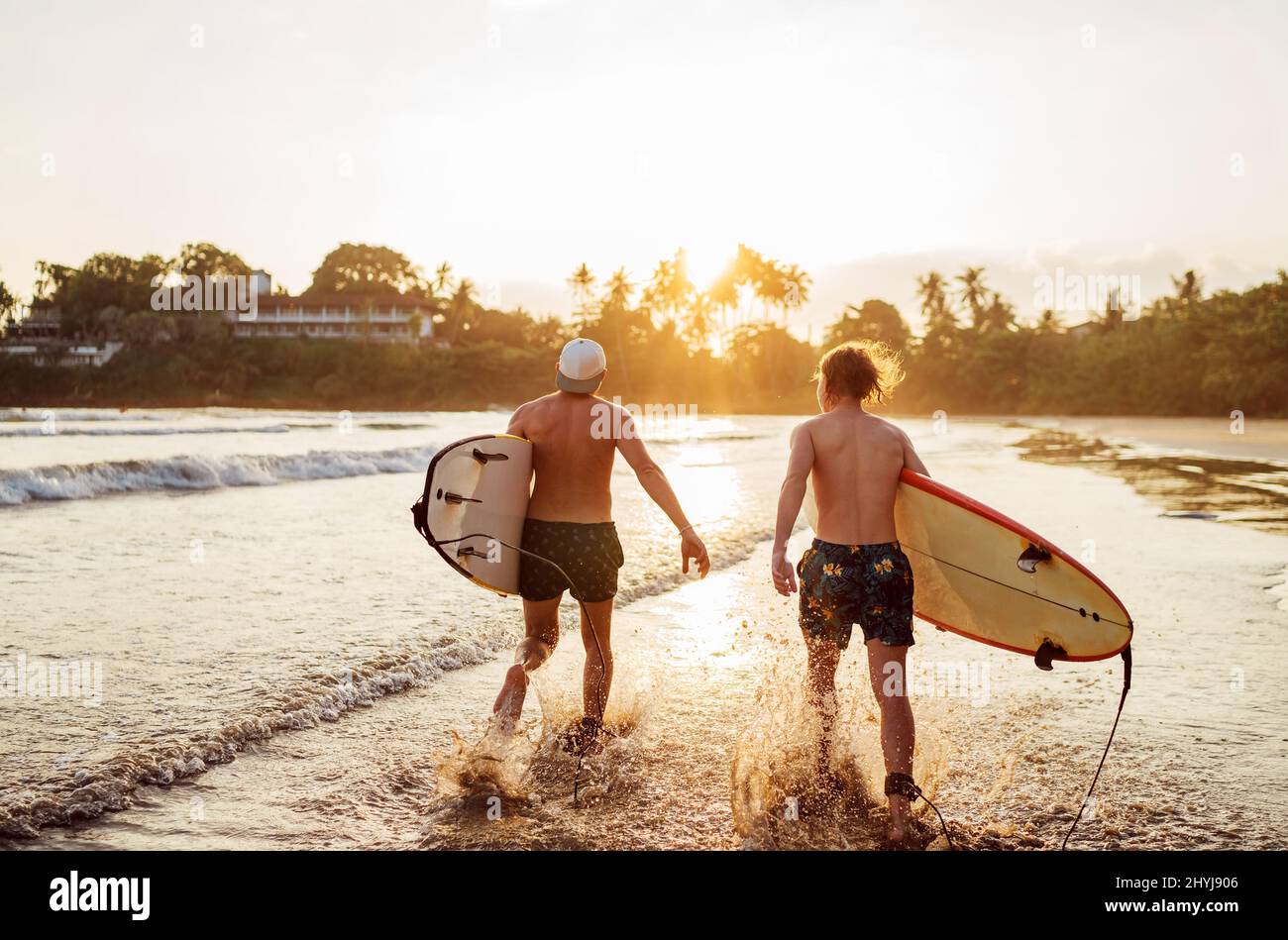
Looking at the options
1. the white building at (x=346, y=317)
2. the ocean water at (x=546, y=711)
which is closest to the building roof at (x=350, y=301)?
the white building at (x=346, y=317)

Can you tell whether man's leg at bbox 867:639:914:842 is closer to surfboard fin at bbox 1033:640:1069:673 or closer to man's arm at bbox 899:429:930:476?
man's arm at bbox 899:429:930:476

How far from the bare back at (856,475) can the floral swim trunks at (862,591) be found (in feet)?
0.18

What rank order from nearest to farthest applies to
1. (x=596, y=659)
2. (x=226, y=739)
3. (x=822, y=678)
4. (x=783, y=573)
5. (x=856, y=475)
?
(x=783, y=573), (x=856, y=475), (x=822, y=678), (x=596, y=659), (x=226, y=739)

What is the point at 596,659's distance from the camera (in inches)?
159

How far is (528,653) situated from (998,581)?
204cm

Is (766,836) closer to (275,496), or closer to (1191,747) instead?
(1191,747)

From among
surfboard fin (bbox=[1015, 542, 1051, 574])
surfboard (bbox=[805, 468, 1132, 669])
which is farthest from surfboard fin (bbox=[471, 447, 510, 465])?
surfboard fin (bbox=[1015, 542, 1051, 574])

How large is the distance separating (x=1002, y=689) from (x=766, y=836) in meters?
2.51

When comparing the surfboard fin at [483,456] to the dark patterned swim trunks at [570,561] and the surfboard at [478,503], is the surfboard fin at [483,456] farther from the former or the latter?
the dark patterned swim trunks at [570,561]

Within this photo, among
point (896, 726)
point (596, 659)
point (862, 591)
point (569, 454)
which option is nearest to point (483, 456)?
point (569, 454)

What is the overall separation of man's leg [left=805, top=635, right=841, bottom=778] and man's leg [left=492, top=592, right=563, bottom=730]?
1085 mm

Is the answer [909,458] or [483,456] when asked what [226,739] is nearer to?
[483,456]

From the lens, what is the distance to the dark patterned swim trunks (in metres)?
3.93

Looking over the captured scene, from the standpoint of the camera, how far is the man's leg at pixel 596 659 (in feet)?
13.2
